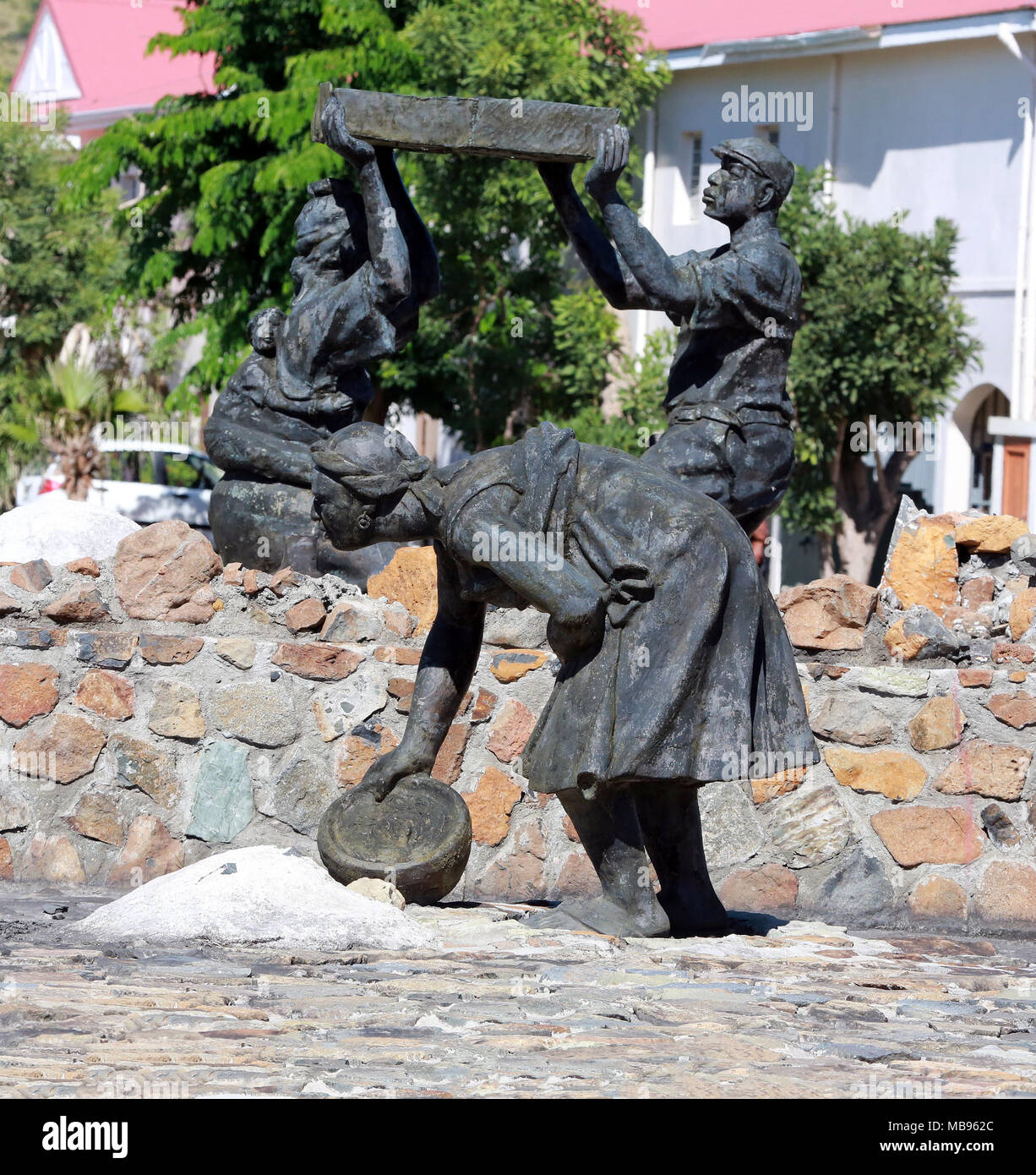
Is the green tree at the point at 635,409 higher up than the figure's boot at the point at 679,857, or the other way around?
the green tree at the point at 635,409

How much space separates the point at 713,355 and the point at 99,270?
828 inches

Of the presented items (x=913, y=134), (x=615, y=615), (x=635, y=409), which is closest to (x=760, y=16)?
(x=913, y=134)

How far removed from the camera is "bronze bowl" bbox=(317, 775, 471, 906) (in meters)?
5.35

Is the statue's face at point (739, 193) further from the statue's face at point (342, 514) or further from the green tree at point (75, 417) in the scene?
the green tree at point (75, 417)

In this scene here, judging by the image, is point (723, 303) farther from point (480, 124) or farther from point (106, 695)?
point (106, 695)

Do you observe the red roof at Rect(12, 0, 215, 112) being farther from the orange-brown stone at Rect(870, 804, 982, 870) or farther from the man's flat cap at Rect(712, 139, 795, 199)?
the orange-brown stone at Rect(870, 804, 982, 870)

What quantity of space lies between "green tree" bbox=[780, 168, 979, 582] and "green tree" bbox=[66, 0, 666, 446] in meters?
2.14

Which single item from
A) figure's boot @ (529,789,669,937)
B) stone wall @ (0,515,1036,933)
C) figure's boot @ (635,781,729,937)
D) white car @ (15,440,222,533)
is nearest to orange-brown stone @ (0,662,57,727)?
stone wall @ (0,515,1036,933)

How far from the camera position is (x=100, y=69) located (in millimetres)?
29734

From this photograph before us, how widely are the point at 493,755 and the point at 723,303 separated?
60.8 inches

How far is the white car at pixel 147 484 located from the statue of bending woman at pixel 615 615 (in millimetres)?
14285

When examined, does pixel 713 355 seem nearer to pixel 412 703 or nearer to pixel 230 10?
pixel 412 703

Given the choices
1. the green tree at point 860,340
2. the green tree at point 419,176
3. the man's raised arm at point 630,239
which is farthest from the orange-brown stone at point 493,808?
the green tree at point 860,340

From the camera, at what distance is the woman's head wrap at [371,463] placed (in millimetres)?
5051
